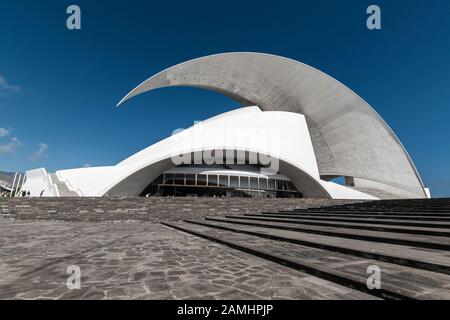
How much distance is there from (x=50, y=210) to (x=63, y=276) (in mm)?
9836

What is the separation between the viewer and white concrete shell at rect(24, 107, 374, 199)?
55.5ft

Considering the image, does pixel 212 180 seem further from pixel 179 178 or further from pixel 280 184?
pixel 280 184

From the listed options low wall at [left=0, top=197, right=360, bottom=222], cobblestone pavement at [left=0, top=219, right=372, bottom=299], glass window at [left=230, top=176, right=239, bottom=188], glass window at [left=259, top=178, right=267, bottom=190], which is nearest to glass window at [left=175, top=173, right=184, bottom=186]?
glass window at [left=230, top=176, right=239, bottom=188]

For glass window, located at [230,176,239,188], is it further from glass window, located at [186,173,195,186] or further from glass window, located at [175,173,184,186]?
glass window, located at [175,173,184,186]

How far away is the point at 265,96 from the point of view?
89.4ft

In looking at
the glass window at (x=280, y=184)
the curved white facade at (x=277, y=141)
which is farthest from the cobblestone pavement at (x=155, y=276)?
the glass window at (x=280, y=184)

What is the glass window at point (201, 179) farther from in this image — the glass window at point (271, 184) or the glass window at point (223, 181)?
the glass window at point (271, 184)

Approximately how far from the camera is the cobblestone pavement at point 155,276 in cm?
234

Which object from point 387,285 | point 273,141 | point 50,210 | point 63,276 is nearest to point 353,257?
point 387,285

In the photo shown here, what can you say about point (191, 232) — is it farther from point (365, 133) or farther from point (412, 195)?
point (412, 195)

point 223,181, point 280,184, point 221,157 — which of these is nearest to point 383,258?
point 221,157

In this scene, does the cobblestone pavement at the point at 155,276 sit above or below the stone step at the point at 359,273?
below

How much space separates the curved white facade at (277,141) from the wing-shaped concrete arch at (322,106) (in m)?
0.09

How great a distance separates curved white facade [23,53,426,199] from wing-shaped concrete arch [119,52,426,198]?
9 centimetres
